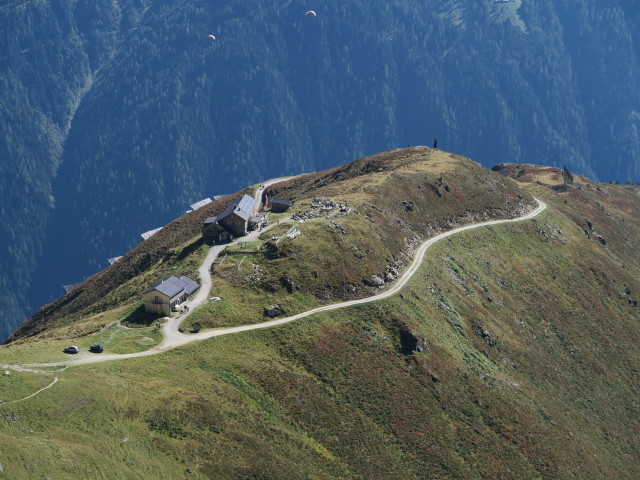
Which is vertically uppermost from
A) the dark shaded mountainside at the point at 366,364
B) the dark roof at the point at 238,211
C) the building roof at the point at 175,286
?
the dark roof at the point at 238,211

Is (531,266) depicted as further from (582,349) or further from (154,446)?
(154,446)

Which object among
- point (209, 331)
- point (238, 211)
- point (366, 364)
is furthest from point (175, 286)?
point (366, 364)

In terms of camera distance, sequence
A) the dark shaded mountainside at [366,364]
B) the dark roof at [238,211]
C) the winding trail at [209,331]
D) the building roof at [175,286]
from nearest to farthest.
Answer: the dark shaded mountainside at [366,364]
the winding trail at [209,331]
the building roof at [175,286]
the dark roof at [238,211]

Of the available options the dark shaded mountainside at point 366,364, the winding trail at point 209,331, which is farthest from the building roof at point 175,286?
the dark shaded mountainside at point 366,364

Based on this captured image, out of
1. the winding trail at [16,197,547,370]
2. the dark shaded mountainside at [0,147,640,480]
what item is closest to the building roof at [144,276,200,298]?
the winding trail at [16,197,547,370]

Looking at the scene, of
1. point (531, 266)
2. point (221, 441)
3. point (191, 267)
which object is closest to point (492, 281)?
point (531, 266)

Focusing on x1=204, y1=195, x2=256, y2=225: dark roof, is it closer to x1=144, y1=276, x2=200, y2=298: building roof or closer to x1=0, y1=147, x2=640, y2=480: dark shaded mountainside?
x1=0, y1=147, x2=640, y2=480: dark shaded mountainside

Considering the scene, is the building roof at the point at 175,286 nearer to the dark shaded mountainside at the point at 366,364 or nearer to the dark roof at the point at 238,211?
the dark shaded mountainside at the point at 366,364
